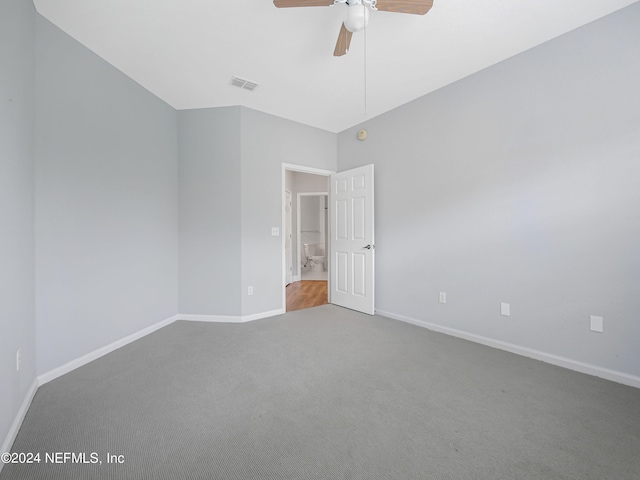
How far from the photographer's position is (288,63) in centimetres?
243

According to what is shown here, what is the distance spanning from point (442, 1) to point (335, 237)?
2809 millimetres

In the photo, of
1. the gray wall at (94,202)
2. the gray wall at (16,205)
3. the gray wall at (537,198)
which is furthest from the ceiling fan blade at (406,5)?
the gray wall at (94,202)

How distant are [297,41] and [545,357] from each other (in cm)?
334

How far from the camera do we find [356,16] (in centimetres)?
154

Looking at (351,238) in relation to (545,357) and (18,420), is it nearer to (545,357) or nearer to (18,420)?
(545,357)

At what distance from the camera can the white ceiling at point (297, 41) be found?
1843 mm

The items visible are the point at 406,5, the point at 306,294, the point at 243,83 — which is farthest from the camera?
the point at 306,294

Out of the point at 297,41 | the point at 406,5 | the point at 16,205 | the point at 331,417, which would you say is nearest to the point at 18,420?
the point at 16,205

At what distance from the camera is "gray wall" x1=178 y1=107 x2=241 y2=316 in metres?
A: 3.24

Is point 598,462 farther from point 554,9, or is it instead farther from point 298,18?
point 298,18

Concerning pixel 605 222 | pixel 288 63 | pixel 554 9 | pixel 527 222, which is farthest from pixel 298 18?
pixel 605 222

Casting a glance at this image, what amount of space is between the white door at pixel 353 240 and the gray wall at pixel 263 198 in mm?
839

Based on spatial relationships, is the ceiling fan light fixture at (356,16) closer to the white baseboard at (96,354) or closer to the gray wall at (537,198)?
the gray wall at (537,198)

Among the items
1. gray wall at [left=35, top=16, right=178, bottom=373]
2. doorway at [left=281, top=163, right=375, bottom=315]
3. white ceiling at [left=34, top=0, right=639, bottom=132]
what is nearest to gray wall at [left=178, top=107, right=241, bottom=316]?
gray wall at [left=35, top=16, right=178, bottom=373]
